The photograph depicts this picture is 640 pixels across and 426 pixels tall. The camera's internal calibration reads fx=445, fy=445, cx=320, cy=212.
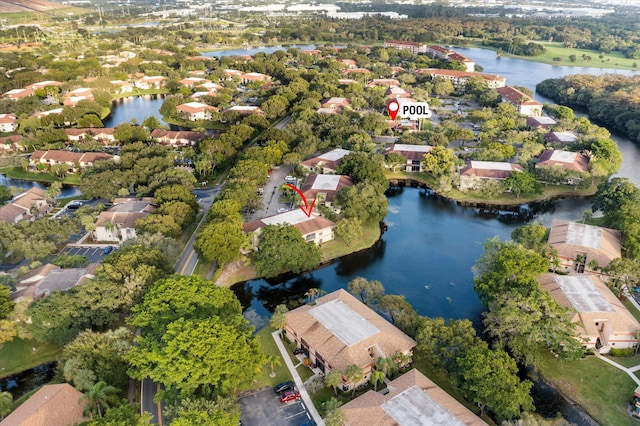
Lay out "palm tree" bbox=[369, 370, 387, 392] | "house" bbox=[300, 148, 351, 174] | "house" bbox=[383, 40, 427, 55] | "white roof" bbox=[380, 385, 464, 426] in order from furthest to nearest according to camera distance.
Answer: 1. "house" bbox=[383, 40, 427, 55]
2. "house" bbox=[300, 148, 351, 174]
3. "palm tree" bbox=[369, 370, 387, 392]
4. "white roof" bbox=[380, 385, 464, 426]

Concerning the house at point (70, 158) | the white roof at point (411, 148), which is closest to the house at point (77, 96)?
the house at point (70, 158)

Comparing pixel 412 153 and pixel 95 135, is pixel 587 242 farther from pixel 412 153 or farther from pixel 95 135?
pixel 95 135

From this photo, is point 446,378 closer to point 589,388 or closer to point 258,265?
point 589,388

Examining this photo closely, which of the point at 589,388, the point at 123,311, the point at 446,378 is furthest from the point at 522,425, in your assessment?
the point at 123,311

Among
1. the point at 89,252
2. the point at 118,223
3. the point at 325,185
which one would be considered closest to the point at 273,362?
the point at 118,223

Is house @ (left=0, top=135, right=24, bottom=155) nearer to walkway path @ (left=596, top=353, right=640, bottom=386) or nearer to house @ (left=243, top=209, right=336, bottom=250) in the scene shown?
house @ (left=243, top=209, right=336, bottom=250)

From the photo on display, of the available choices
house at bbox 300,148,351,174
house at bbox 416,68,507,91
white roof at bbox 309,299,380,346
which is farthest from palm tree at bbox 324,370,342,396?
house at bbox 416,68,507,91
